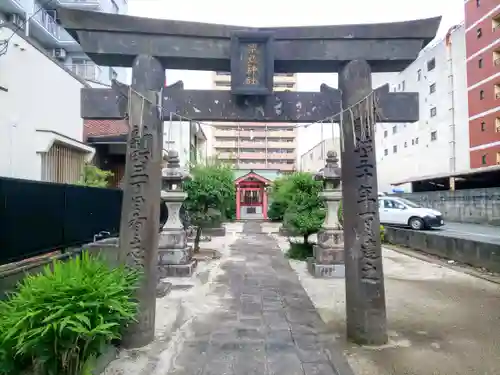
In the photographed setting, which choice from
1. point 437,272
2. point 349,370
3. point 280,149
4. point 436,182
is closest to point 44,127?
point 349,370

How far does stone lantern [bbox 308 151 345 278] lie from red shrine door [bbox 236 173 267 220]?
19.9 metres

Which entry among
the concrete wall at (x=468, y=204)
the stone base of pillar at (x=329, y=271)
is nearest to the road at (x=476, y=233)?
the concrete wall at (x=468, y=204)

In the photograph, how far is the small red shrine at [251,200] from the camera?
96.4 feet

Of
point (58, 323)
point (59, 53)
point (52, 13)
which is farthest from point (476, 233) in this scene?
point (52, 13)

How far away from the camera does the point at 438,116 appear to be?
97.9ft

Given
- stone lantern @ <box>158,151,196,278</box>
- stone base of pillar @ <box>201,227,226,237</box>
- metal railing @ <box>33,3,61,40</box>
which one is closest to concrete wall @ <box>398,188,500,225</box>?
stone base of pillar @ <box>201,227,226,237</box>

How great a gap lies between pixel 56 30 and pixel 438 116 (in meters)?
28.3

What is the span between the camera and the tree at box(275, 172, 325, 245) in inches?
396

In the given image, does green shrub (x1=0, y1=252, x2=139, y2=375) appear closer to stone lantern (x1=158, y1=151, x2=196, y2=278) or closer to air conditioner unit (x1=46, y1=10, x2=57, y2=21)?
stone lantern (x1=158, y1=151, x2=196, y2=278)

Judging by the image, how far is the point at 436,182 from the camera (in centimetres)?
2767

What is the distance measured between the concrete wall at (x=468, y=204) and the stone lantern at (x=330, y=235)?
14.4 meters

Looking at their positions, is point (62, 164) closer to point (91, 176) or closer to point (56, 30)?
point (91, 176)

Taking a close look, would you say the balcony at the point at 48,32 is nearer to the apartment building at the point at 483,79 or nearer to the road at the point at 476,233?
the road at the point at 476,233

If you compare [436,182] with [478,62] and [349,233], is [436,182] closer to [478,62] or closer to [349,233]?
[478,62]
